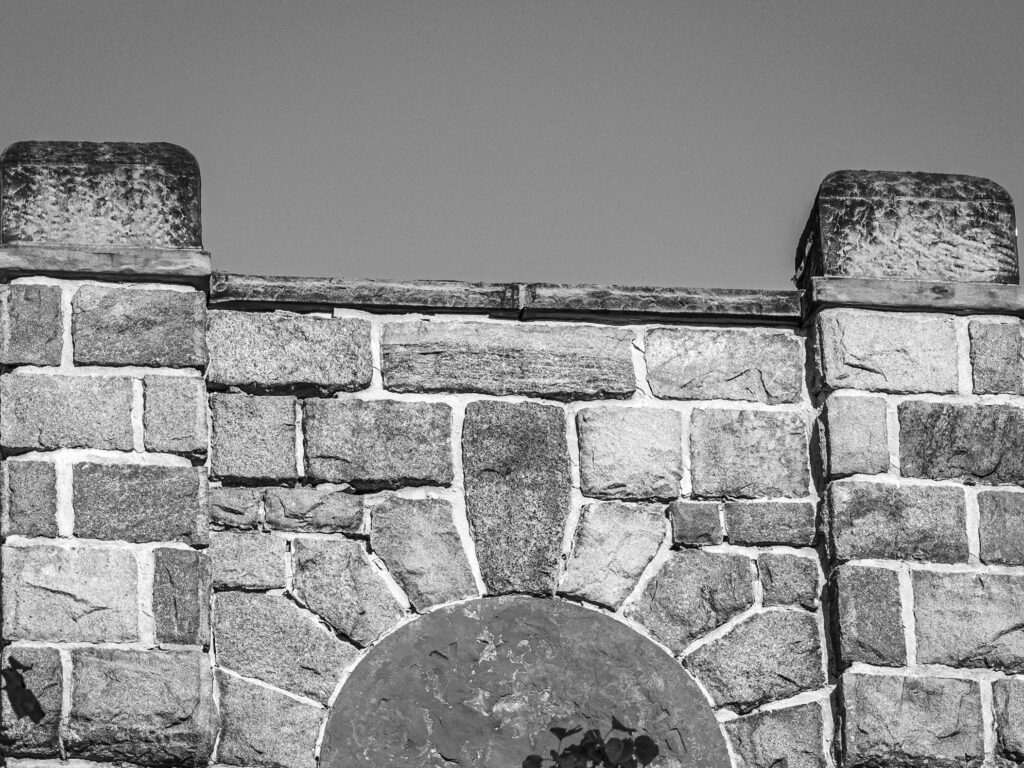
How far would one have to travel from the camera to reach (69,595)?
4.43m

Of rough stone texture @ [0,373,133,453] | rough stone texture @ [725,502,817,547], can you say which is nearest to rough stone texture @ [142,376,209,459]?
rough stone texture @ [0,373,133,453]

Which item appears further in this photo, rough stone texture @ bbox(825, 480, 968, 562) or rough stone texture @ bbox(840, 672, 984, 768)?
rough stone texture @ bbox(825, 480, 968, 562)

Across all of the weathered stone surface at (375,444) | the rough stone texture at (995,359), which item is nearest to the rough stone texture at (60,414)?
the weathered stone surface at (375,444)

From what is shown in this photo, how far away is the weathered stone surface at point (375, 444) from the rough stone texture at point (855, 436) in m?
1.11

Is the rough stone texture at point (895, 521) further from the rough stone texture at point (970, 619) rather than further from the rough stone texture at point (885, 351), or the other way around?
the rough stone texture at point (885, 351)

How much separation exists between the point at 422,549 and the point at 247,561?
1.61ft

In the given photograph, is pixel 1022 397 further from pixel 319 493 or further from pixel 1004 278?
pixel 319 493

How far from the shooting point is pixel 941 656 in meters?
4.70

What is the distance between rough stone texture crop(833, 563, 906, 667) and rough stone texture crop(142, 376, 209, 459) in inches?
72.7

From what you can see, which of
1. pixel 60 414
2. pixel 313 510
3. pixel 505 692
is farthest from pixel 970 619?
pixel 60 414

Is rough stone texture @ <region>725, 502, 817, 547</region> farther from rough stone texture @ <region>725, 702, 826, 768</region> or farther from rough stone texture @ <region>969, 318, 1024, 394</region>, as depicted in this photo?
rough stone texture @ <region>969, 318, 1024, 394</region>

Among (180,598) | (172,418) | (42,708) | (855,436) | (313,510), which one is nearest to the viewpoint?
(42,708)

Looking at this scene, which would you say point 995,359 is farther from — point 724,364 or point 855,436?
point 724,364

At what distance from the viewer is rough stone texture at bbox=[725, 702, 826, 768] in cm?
469
